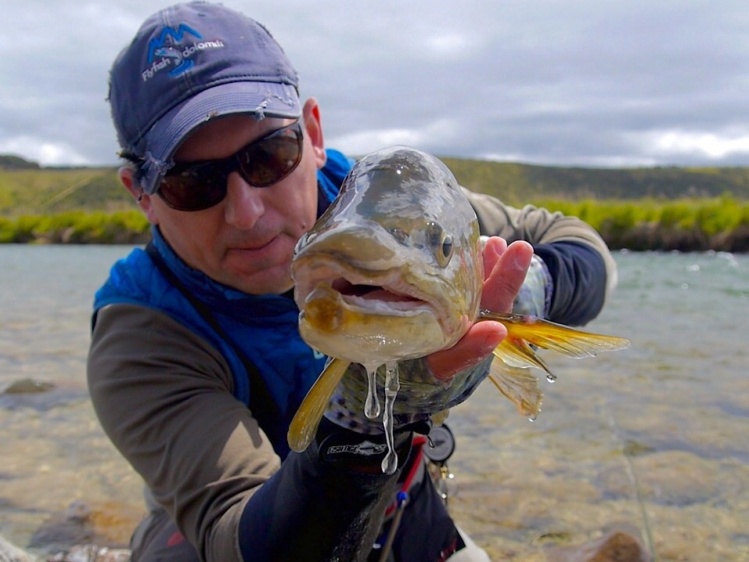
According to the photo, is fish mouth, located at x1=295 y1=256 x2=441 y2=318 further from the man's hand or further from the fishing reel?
the fishing reel

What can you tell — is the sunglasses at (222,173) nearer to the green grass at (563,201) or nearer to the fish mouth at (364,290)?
the fish mouth at (364,290)

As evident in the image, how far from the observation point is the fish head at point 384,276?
1.08 metres

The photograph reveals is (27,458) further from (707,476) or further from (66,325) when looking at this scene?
(66,325)

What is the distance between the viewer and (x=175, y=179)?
2.51 m

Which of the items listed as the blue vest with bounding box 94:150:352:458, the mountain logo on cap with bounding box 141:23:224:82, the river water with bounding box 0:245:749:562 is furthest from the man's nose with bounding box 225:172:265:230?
the river water with bounding box 0:245:749:562

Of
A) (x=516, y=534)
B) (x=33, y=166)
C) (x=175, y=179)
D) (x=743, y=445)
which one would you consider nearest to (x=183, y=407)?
(x=175, y=179)

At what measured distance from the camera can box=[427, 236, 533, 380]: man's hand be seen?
1353mm

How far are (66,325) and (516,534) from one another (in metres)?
9.10

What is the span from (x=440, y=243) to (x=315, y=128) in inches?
76.0

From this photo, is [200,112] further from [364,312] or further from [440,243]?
[364,312]

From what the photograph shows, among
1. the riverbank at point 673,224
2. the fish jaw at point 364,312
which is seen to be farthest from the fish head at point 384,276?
the riverbank at point 673,224

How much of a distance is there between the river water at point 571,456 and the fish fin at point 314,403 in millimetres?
2302

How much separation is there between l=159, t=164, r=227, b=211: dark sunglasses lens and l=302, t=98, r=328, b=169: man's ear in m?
0.60

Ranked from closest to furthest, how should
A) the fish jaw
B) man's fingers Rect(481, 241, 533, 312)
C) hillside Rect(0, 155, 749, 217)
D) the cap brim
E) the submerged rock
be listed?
1. the fish jaw
2. man's fingers Rect(481, 241, 533, 312)
3. the cap brim
4. the submerged rock
5. hillside Rect(0, 155, 749, 217)
